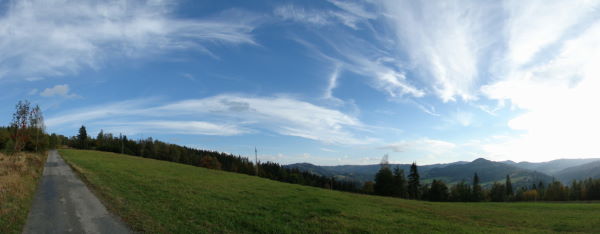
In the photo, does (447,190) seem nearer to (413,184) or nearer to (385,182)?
(413,184)

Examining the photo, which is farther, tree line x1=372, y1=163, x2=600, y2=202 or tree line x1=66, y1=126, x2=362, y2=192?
tree line x1=66, y1=126, x2=362, y2=192

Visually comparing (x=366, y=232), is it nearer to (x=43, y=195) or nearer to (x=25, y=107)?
(x=43, y=195)

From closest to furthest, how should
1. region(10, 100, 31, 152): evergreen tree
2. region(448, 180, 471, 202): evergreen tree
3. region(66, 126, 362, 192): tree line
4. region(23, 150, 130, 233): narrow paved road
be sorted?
region(23, 150, 130, 233): narrow paved road
region(10, 100, 31, 152): evergreen tree
region(448, 180, 471, 202): evergreen tree
region(66, 126, 362, 192): tree line

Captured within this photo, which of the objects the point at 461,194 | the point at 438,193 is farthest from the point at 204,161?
the point at 461,194

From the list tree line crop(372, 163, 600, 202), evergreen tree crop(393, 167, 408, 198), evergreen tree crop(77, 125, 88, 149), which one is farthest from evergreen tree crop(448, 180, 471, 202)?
evergreen tree crop(77, 125, 88, 149)

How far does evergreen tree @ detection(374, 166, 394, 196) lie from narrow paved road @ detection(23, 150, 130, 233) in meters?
75.5

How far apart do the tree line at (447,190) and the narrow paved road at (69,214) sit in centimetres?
7656

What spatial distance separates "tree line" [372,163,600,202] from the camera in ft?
277

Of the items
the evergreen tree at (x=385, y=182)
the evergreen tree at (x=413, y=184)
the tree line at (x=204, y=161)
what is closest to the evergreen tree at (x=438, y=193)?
the evergreen tree at (x=413, y=184)

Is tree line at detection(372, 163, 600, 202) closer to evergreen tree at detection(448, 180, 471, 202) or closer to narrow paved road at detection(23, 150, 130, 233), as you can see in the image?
evergreen tree at detection(448, 180, 471, 202)

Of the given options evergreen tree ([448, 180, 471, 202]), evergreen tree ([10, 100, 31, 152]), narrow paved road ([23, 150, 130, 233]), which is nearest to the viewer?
narrow paved road ([23, 150, 130, 233])

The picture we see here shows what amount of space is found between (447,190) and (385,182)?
26.3 metres

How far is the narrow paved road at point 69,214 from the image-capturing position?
13047 mm

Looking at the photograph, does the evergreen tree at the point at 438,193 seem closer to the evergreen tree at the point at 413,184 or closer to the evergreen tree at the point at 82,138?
the evergreen tree at the point at 413,184
